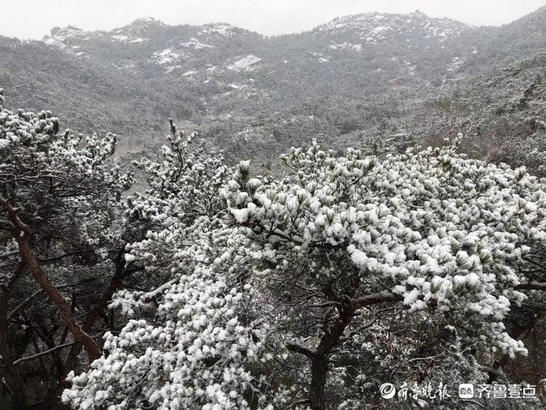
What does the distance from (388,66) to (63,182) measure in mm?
76513

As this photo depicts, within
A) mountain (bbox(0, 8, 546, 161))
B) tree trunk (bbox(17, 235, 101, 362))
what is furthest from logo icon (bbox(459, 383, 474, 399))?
mountain (bbox(0, 8, 546, 161))

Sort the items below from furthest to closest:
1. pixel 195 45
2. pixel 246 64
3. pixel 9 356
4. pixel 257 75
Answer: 1. pixel 195 45
2. pixel 246 64
3. pixel 257 75
4. pixel 9 356

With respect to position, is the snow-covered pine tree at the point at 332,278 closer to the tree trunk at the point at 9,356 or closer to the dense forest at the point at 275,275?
the dense forest at the point at 275,275

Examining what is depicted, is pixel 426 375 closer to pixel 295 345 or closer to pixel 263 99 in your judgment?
pixel 295 345

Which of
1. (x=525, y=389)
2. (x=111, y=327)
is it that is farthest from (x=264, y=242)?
(x=111, y=327)

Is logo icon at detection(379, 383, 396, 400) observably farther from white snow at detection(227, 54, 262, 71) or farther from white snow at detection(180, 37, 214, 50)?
white snow at detection(180, 37, 214, 50)

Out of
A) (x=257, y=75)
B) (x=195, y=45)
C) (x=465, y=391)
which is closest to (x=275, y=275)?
(x=465, y=391)

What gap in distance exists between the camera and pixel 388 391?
535 cm

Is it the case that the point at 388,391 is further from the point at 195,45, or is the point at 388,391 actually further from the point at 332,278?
the point at 195,45

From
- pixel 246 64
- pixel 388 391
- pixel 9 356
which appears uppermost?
pixel 246 64

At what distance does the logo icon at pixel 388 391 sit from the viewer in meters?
5.21

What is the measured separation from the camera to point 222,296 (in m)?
4.94

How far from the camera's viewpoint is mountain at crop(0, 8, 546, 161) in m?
41.2

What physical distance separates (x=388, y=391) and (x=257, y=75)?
2950 inches
